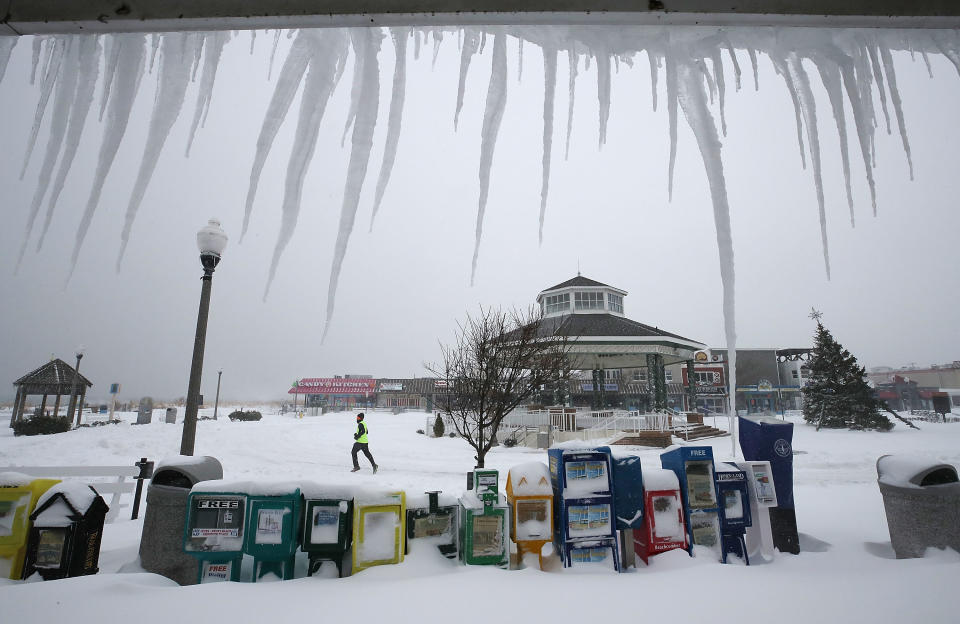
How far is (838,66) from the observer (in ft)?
8.79

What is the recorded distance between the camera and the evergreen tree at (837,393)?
25.0 metres

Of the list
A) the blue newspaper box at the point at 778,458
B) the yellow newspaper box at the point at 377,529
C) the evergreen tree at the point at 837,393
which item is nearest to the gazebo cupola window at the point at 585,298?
the evergreen tree at the point at 837,393

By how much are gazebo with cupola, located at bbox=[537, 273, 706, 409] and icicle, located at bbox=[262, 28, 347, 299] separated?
15.7m

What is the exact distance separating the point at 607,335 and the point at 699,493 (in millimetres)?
16850

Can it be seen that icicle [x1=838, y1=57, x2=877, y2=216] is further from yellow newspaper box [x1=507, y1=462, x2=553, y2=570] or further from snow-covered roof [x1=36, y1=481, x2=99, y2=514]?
snow-covered roof [x1=36, y1=481, x2=99, y2=514]

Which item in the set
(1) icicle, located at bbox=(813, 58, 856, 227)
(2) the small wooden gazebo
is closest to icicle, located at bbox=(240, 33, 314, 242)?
(1) icicle, located at bbox=(813, 58, 856, 227)

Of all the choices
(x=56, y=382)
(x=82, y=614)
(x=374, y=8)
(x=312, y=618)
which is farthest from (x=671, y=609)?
(x=56, y=382)

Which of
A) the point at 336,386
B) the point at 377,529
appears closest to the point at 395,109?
the point at 377,529

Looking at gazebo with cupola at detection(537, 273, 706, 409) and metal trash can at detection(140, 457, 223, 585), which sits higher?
gazebo with cupola at detection(537, 273, 706, 409)

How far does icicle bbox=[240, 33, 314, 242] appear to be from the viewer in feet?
8.73

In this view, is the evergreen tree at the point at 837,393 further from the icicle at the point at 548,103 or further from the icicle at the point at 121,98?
the icicle at the point at 121,98

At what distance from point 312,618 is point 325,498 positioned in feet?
3.97

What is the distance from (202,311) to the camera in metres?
7.24

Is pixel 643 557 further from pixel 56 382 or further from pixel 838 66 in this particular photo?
pixel 56 382
